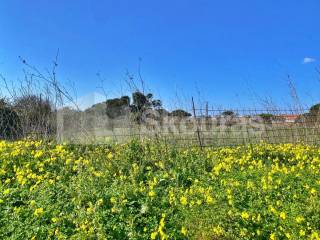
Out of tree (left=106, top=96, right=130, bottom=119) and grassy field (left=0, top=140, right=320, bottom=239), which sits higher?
tree (left=106, top=96, right=130, bottom=119)

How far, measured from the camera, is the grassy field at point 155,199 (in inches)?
138

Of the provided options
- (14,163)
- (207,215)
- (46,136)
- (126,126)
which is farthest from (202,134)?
(207,215)

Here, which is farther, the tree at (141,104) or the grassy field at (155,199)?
the tree at (141,104)

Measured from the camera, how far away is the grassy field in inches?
138

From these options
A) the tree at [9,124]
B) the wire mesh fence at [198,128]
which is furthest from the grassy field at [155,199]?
the tree at [9,124]

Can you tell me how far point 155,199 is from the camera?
4.14m

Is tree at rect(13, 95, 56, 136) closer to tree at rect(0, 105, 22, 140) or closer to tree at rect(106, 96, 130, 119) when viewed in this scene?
tree at rect(0, 105, 22, 140)

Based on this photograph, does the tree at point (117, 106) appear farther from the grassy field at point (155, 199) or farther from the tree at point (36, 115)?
the grassy field at point (155, 199)

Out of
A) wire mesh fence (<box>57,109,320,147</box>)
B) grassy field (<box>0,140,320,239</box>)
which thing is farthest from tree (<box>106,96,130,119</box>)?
grassy field (<box>0,140,320,239</box>)

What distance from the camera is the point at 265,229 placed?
351 centimetres

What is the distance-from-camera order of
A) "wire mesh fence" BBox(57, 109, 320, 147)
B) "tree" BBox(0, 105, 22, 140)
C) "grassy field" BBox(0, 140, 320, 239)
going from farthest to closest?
"tree" BBox(0, 105, 22, 140) < "wire mesh fence" BBox(57, 109, 320, 147) < "grassy field" BBox(0, 140, 320, 239)

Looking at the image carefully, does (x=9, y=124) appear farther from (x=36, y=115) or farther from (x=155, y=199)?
(x=155, y=199)

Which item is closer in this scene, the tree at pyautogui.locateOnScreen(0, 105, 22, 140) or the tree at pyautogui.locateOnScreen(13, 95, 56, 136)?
the tree at pyautogui.locateOnScreen(13, 95, 56, 136)

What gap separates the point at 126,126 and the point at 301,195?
449 cm
